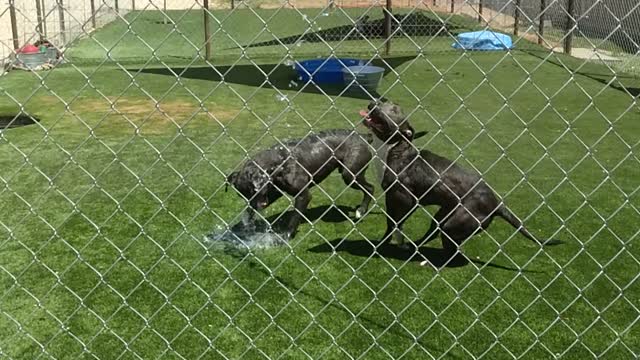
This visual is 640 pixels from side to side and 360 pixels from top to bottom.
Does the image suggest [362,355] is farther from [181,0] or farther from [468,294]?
[181,0]

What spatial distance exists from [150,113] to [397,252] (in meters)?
5.26

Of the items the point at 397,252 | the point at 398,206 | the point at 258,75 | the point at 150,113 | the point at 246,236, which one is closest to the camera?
the point at 398,206

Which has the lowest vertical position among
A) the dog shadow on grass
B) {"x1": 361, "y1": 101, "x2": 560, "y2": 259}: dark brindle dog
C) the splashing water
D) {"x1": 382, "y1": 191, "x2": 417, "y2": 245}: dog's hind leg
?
the splashing water

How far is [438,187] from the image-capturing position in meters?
4.60

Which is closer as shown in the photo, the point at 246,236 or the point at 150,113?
the point at 246,236

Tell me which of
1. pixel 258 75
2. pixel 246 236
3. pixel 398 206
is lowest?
pixel 258 75

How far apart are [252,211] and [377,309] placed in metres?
1.54

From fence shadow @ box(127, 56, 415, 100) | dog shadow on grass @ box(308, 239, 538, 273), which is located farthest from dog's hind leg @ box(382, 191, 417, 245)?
fence shadow @ box(127, 56, 415, 100)

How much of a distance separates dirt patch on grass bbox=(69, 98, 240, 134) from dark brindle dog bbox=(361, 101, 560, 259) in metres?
4.54

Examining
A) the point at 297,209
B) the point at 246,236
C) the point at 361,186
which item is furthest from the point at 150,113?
the point at 297,209

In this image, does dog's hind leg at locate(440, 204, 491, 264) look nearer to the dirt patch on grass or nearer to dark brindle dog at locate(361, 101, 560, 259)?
dark brindle dog at locate(361, 101, 560, 259)

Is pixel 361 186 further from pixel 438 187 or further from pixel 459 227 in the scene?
pixel 459 227

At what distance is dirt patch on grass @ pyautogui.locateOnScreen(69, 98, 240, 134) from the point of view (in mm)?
9031

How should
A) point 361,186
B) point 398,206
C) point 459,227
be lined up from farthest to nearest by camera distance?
point 361,186, point 398,206, point 459,227
